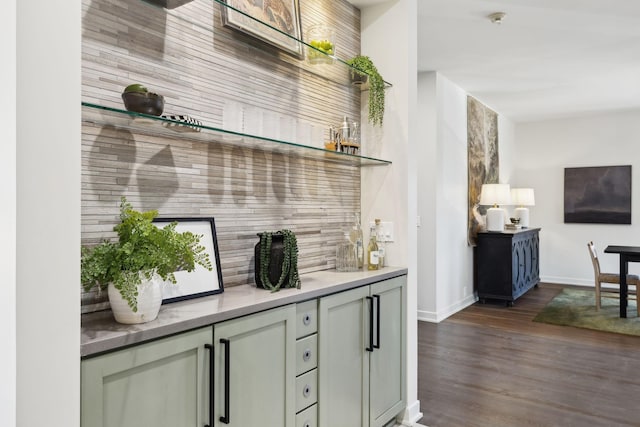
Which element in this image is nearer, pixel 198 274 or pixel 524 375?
pixel 198 274

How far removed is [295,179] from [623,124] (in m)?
6.80

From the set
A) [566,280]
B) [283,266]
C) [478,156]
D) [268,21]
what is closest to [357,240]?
[283,266]

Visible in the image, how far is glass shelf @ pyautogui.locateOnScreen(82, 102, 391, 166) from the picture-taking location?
1.33 meters

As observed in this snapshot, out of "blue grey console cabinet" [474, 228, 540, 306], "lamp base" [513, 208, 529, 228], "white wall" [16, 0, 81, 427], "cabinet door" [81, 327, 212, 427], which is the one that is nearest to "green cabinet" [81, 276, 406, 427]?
"cabinet door" [81, 327, 212, 427]

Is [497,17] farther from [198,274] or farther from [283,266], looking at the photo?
[198,274]

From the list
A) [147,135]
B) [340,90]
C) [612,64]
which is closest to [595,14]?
[612,64]

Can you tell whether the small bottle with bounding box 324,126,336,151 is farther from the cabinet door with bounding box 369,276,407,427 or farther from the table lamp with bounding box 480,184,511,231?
the table lamp with bounding box 480,184,511,231

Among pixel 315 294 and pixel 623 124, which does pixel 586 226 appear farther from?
pixel 315 294

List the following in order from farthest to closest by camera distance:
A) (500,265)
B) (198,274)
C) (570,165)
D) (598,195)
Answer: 1. (570,165)
2. (598,195)
3. (500,265)
4. (198,274)

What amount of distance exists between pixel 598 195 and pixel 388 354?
6.25m

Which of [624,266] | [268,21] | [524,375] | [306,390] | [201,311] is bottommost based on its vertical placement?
[524,375]

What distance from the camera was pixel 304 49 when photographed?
223 cm

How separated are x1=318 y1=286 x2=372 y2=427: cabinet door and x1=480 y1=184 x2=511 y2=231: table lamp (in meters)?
4.30

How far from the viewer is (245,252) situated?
1.96m
